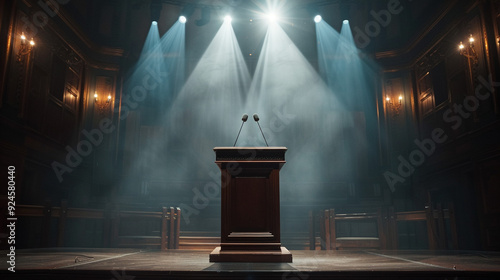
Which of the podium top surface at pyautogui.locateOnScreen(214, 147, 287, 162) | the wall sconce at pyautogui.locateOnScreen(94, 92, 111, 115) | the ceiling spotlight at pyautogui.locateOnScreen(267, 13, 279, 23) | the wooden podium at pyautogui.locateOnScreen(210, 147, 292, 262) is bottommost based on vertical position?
the wooden podium at pyautogui.locateOnScreen(210, 147, 292, 262)

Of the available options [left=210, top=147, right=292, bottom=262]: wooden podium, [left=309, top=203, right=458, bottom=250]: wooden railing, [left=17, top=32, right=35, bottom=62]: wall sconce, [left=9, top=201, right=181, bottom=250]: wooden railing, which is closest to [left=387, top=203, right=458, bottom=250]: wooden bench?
[left=309, top=203, right=458, bottom=250]: wooden railing

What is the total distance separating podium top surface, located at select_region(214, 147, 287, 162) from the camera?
3.28m

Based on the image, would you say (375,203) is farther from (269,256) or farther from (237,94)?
(269,256)

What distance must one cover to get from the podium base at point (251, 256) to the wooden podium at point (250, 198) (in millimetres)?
51

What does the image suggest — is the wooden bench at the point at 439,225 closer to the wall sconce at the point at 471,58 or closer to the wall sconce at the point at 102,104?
the wall sconce at the point at 471,58

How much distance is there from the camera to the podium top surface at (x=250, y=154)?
3.28 metres

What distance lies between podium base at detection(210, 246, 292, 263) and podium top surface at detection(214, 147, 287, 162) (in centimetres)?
81

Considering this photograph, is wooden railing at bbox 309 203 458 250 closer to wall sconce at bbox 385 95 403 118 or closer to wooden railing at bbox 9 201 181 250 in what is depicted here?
wooden railing at bbox 9 201 181 250

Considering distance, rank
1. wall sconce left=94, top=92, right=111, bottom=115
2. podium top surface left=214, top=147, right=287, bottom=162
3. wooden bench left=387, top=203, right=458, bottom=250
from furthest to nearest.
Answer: wall sconce left=94, top=92, right=111, bottom=115, wooden bench left=387, top=203, right=458, bottom=250, podium top surface left=214, top=147, right=287, bottom=162

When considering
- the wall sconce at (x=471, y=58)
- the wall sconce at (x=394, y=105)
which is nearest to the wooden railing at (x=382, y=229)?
the wall sconce at (x=471, y=58)

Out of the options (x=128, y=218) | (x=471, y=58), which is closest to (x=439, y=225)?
(x=471, y=58)

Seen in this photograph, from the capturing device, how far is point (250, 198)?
3295 millimetres

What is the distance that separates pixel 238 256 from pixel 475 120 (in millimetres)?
5023

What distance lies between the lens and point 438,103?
7.50m
